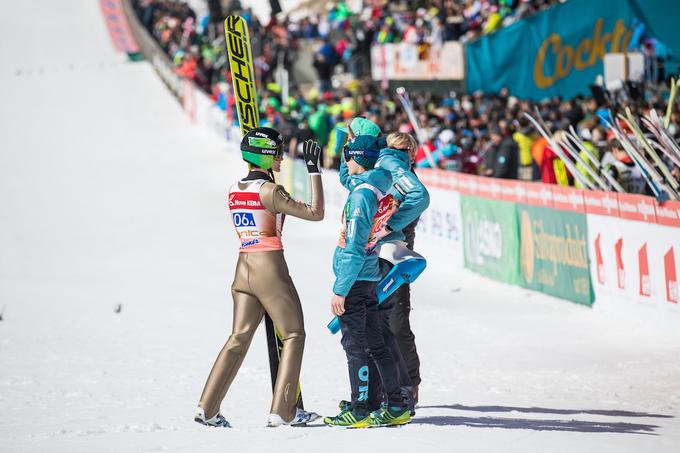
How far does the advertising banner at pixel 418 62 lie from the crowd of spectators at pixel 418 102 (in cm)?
46

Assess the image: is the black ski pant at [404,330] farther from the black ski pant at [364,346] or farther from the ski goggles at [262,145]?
the ski goggles at [262,145]

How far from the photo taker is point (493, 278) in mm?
14375

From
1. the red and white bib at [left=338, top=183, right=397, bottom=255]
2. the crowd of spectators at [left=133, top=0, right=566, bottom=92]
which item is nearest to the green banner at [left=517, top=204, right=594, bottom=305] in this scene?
the red and white bib at [left=338, top=183, right=397, bottom=255]

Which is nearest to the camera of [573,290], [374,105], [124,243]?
[573,290]

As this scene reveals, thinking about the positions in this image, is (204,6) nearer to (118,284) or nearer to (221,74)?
(221,74)

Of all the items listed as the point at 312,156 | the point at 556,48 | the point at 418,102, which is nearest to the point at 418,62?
the point at 418,102

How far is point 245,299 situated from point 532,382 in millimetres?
2831

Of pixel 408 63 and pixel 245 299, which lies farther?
pixel 408 63

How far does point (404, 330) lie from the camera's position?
7539 mm

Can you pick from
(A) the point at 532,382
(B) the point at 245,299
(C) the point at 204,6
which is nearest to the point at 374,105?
Result: (A) the point at 532,382

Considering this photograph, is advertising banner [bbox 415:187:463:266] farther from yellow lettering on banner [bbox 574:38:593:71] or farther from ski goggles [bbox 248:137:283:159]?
ski goggles [bbox 248:137:283:159]

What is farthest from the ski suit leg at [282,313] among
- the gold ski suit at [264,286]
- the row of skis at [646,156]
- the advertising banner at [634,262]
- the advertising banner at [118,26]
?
the advertising banner at [118,26]

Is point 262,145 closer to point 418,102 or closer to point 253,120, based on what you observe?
point 253,120

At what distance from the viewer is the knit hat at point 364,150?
690cm
